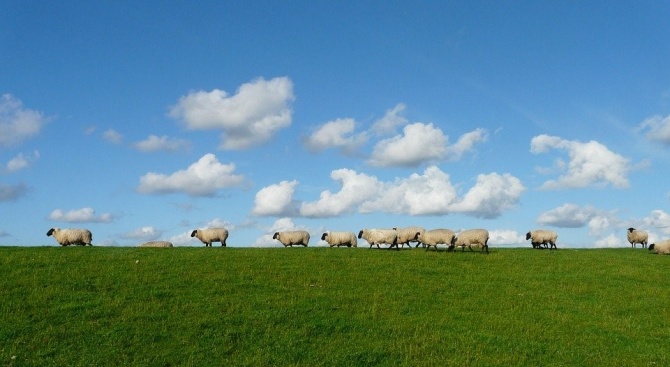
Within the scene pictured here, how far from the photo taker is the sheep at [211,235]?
5144 centimetres

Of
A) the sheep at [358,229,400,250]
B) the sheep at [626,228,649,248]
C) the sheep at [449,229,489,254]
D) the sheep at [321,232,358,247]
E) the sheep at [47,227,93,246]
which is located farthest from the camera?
the sheep at [626,228,649,248]

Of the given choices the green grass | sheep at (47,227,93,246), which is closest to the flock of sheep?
sheep at (47,227,93,246)

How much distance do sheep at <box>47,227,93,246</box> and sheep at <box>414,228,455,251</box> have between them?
2817 centimetres

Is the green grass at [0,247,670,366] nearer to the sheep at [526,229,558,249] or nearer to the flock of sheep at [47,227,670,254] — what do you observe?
the flock of sheep at [47,227,670,254]

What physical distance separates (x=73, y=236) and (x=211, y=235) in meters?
11.5

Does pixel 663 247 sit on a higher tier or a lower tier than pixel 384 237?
lower

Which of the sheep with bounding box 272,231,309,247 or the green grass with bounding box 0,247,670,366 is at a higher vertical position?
the sheep with bounding box 272,231,309,247

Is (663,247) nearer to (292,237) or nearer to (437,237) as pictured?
(437,237)

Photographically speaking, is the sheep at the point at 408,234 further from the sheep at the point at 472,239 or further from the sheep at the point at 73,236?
the sheep at the point at 73,236

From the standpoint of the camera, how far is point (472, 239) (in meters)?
42.6

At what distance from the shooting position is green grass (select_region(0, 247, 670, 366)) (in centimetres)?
2156

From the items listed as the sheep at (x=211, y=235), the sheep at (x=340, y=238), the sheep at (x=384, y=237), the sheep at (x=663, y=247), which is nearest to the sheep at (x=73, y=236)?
the sheep at (x=211, y=235)

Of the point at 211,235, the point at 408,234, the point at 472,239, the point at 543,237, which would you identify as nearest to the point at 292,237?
the point at 211,235

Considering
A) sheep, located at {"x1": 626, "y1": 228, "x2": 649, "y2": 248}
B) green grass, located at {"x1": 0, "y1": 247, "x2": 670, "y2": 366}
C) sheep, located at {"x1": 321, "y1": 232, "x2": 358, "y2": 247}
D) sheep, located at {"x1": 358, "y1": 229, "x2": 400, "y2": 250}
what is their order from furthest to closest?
1. sheep, located at {"x1": 626, "y1": 228, "x2": 649, "y2": 248}
2. sheep, located at {"x1": 321, "y1": 232, "x2": 358, "y2": 247}
3. sheep, located at {"x1": 358, "y1": 229, "x2": 400, "y2": 250}
4. green grass, located at {"x1": 0, "y1": 247, "x2": 670, "y2": 366}
